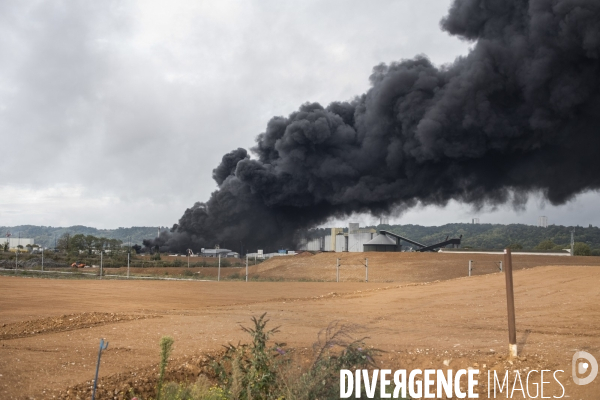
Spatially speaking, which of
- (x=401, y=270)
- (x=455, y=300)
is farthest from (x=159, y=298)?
(x=401, y=270)

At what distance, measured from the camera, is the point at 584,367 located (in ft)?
24.2

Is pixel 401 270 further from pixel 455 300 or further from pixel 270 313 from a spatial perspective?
pixel 270 313

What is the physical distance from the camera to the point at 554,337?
9.77 meters

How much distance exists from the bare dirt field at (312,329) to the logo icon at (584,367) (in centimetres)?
12

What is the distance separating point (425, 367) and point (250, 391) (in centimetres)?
295

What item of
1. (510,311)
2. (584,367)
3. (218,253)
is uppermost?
(218,253)

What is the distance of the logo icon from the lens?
22.7 feet

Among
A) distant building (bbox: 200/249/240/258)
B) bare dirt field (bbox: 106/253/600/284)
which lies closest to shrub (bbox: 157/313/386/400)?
bare dirt field (bbox: 106/253/600/284)

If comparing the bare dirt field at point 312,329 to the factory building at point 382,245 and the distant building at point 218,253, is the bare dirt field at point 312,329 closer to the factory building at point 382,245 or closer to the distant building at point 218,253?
the factory building at point 382,245

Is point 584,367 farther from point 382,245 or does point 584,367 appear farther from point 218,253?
point 218,253

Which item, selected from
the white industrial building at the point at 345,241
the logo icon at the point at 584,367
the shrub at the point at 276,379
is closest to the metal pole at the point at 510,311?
the logo icon at the point at 584,367

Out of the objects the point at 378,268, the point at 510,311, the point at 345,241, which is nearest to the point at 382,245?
the point at 378,268

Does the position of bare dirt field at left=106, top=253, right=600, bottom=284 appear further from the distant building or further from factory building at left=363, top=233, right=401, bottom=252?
the distant building

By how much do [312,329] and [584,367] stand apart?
17.8 ft
